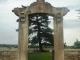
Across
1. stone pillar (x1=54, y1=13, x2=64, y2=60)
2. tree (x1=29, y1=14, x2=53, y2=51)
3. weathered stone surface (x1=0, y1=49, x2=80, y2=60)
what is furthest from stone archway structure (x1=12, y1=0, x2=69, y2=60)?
tree (x1=29, y1=14, x2=53, y2=51)

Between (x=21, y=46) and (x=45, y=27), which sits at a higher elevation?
(x=45, y=27)

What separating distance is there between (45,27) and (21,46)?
19.7 meters

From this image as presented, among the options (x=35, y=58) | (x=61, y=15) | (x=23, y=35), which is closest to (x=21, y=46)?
(x=23, y=35)

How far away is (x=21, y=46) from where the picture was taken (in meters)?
12.4

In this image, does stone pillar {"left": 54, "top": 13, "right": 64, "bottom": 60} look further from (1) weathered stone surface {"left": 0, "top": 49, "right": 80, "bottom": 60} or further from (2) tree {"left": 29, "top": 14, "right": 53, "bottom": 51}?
(2) tree {"left": 29, "top": 14, "right": 53, "bottom": 51}

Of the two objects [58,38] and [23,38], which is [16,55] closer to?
[23,38]

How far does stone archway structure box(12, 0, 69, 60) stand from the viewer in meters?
12.3

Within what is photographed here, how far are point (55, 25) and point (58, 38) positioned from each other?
849mm

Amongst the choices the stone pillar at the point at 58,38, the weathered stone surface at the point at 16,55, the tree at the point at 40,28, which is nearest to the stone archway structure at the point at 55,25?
the stone pillar at the point at 58,38

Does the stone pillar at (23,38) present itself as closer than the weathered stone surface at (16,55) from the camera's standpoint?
Yes

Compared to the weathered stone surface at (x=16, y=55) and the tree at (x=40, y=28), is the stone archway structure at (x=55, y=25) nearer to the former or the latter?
the weathered stone surface at (x=16, y=55)

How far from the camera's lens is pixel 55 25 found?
12.4 m

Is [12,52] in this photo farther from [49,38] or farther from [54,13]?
[49,38]

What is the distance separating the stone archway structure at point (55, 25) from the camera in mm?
12344
